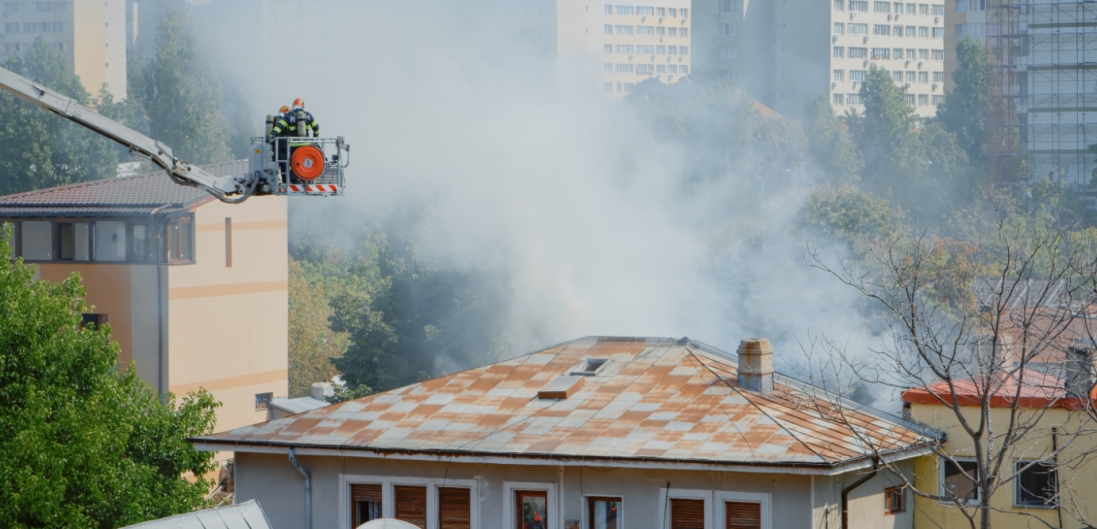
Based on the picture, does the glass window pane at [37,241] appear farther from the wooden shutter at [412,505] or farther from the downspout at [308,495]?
the wooden shutter at [412,505]

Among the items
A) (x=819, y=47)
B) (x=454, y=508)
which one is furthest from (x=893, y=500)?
(x=819, y=47)

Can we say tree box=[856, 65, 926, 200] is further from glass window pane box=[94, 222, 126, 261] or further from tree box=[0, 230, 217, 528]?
tree box=[0, 230, 217, 528]

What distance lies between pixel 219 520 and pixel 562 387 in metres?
9.00

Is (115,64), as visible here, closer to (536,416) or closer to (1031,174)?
(1031,174)

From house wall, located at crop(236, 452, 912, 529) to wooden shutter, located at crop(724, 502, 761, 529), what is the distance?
0.50ft

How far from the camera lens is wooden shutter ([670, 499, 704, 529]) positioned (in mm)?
22172

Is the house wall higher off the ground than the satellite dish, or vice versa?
the satellite dish

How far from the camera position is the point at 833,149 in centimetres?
9794

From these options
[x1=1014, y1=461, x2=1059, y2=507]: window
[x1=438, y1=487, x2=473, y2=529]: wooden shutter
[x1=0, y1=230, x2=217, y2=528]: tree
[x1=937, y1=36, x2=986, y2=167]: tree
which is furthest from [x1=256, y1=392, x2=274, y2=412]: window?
[x1=937, y1=36, x2=986, y2=167]: tree

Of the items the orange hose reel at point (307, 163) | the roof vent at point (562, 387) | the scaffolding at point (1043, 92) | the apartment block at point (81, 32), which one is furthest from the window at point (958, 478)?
the apartment block at point (81, 32)

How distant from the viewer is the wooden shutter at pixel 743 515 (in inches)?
862

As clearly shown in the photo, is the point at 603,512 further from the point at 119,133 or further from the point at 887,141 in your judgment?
the point at 887,141

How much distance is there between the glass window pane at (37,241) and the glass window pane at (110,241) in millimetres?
1443

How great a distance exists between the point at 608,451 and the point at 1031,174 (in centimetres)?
6831
